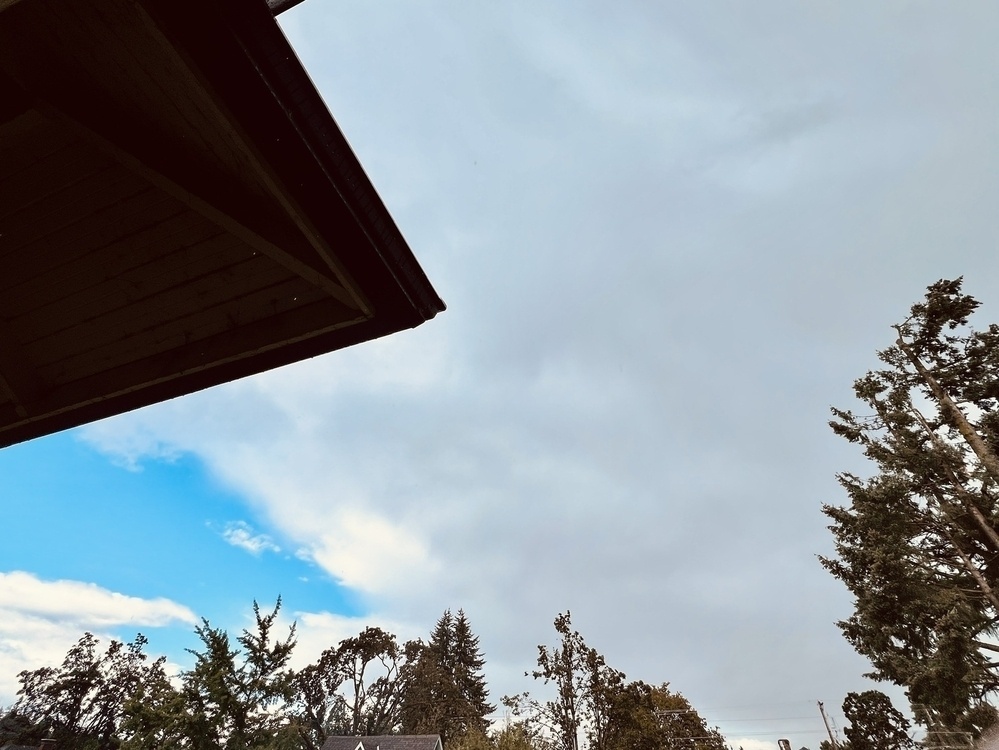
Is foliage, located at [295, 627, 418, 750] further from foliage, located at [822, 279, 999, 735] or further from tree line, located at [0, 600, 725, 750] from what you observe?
foliage, located at [822, 279, 999, 735]

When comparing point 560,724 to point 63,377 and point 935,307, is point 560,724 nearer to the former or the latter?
point 935,307

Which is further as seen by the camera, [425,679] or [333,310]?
[425,679]

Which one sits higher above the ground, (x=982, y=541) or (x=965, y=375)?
(x=965, y=375)

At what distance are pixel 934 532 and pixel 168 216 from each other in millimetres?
25605

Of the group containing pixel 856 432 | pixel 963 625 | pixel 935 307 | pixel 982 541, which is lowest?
pixel 963 625

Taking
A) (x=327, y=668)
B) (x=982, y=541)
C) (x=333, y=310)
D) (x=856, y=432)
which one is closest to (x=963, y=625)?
(x=982, y=541)

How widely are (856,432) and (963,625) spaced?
781 cm

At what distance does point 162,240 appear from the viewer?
2.12 m

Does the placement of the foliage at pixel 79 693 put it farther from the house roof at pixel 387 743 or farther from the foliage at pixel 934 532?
the foliage at pixel 934 532

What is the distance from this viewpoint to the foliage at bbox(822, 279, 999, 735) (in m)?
16.8

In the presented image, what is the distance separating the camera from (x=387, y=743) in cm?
3247

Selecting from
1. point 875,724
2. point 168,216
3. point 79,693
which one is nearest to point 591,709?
point 875,724

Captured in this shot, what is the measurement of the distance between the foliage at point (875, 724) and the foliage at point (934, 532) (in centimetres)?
715

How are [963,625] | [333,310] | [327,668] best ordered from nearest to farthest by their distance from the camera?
[333,310] → [963,625] → [327,668]
